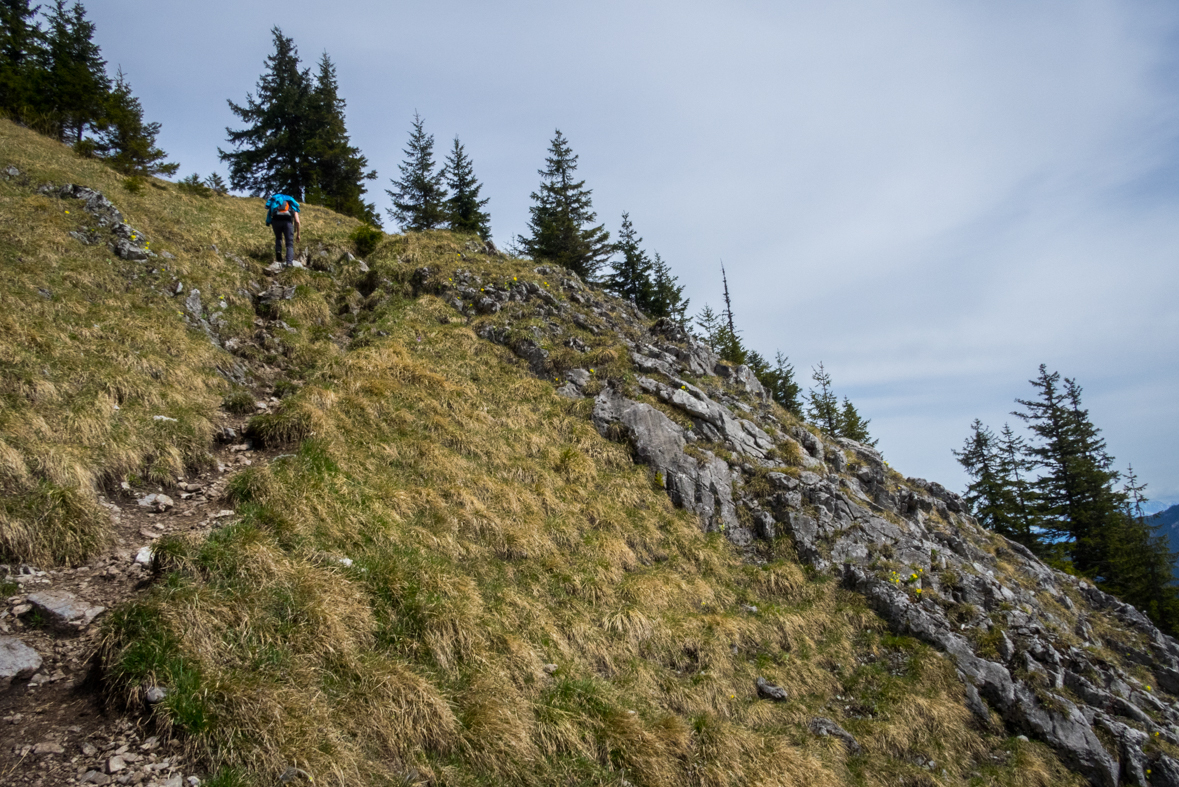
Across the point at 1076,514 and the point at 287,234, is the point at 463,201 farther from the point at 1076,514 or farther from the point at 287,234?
the point at 1076,514

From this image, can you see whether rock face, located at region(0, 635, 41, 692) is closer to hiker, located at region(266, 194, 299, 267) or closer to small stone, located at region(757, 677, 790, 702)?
small stone, located at region(757, 677, 790, 702)

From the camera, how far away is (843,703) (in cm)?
1025

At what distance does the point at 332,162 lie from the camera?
32.5m

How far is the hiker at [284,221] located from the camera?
16531 mm

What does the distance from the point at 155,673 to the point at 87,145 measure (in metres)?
26.6

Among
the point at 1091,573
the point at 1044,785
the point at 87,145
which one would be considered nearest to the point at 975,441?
the point at 1091,573

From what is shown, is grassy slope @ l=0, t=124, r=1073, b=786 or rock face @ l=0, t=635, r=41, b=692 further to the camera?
grassy slope @ l=0, t=124, r=1073, b=786

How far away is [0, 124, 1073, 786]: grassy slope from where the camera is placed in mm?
5344

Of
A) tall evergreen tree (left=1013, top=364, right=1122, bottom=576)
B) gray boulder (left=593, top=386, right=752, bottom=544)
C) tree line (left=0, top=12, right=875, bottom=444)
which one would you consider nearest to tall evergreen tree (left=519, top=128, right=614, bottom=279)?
tree line (left=0, top=12, right=875, bottom=444)

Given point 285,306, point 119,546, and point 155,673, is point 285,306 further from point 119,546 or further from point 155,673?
point 155,673

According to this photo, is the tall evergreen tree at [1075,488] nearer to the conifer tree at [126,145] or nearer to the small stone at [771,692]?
the small stone at [771,692]

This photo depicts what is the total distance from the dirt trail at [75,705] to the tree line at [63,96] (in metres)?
23.4

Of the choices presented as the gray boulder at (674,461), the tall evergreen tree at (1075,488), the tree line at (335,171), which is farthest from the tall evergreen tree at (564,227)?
the tall evergreen tree at (1075,488)

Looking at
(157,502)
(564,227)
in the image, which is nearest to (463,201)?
(564,227)
